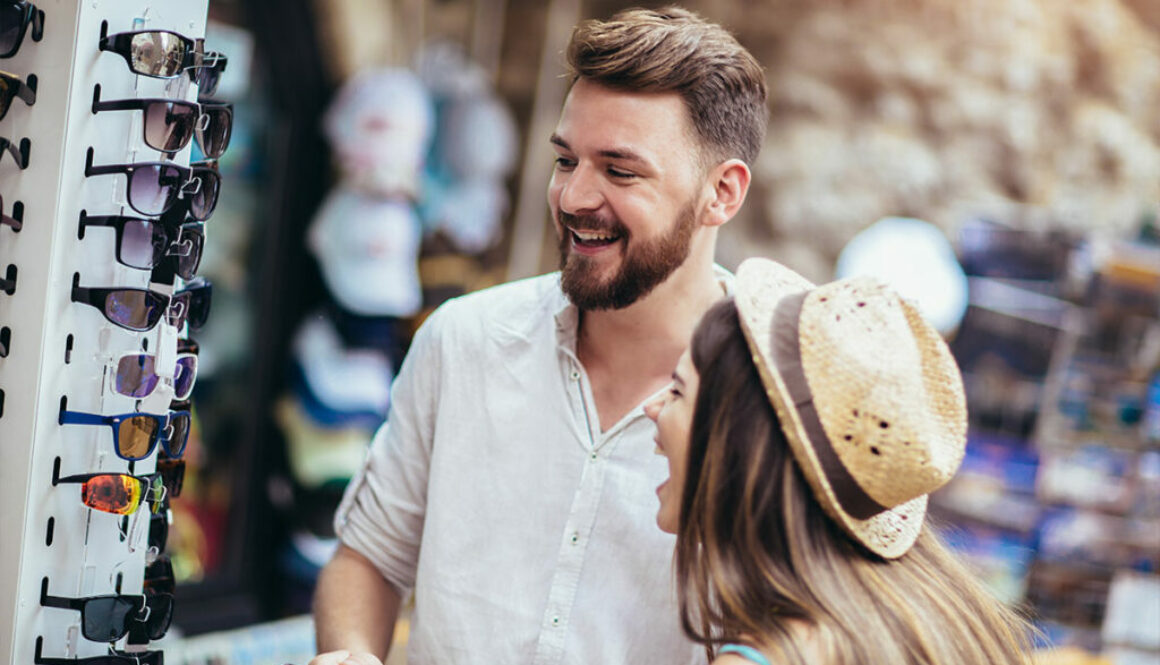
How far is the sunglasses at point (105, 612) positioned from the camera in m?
1.32

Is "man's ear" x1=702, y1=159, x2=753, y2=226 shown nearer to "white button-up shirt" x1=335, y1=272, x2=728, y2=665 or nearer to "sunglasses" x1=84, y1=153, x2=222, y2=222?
"white button-up shirt" x1=335, y1=272, x2=728, y2=665

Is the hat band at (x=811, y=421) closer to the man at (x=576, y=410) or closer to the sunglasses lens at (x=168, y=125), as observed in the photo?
the man at (x=576, y=410)

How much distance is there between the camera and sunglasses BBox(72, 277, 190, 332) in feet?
4.28

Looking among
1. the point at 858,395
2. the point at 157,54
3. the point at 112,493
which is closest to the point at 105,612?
the point at 112,493

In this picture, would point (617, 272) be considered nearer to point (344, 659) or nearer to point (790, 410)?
point (790, 410)

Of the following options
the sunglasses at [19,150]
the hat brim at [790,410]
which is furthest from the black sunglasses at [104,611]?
the hat brim at [790,410]

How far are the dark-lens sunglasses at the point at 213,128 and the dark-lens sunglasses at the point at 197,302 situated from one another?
17 centimetres

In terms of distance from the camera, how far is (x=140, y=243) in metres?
1.34

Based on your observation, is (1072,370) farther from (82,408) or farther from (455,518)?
(82,408)

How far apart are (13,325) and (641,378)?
1.01 meters

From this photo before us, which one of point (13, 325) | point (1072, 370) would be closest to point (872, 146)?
point (1072, 370)

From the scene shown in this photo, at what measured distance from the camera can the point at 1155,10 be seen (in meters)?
5.01

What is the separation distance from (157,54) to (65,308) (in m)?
0.31

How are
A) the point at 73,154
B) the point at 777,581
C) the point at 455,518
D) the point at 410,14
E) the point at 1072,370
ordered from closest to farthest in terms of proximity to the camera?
1. the point at 73,154
2. the point at 777,581
3. the point at 455,518
4. the point at 1072,370
5. the point at 410,14
